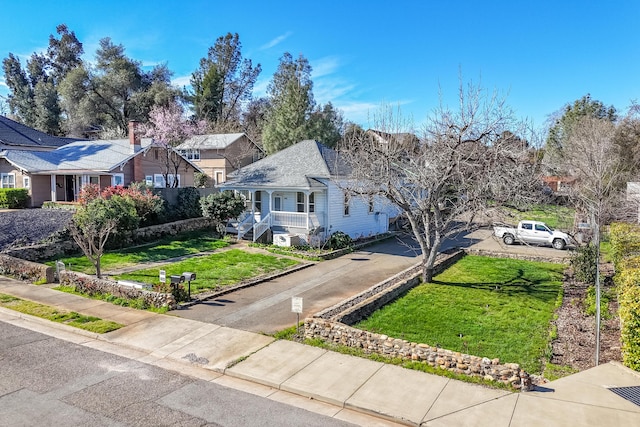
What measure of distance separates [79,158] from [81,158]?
254 millimetres

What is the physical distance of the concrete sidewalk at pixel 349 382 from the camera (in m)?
7.62

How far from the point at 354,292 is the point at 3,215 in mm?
19795

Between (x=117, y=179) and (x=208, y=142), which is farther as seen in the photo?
(x=208, y=142)

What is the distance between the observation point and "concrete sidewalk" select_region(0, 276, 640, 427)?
7625 mm

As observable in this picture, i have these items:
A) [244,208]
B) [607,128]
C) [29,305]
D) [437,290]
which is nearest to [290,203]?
[244,208]

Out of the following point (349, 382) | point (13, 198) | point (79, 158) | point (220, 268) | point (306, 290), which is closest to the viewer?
point (349, 382)

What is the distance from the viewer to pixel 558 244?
2586 cm

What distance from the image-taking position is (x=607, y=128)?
35938 mm

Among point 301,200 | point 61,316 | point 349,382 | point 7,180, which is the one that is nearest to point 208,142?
point 7,180

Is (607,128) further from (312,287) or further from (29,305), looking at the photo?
(29,305)

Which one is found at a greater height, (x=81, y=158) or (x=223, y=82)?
(x=223, y=82)

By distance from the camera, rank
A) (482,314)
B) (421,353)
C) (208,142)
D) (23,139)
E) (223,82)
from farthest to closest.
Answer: (223,82), (208,142), (23,139), (482,314), (421,353)

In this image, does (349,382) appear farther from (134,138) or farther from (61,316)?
(134,138)

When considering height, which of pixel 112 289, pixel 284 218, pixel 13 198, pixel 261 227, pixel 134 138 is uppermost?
pixel 134 138
